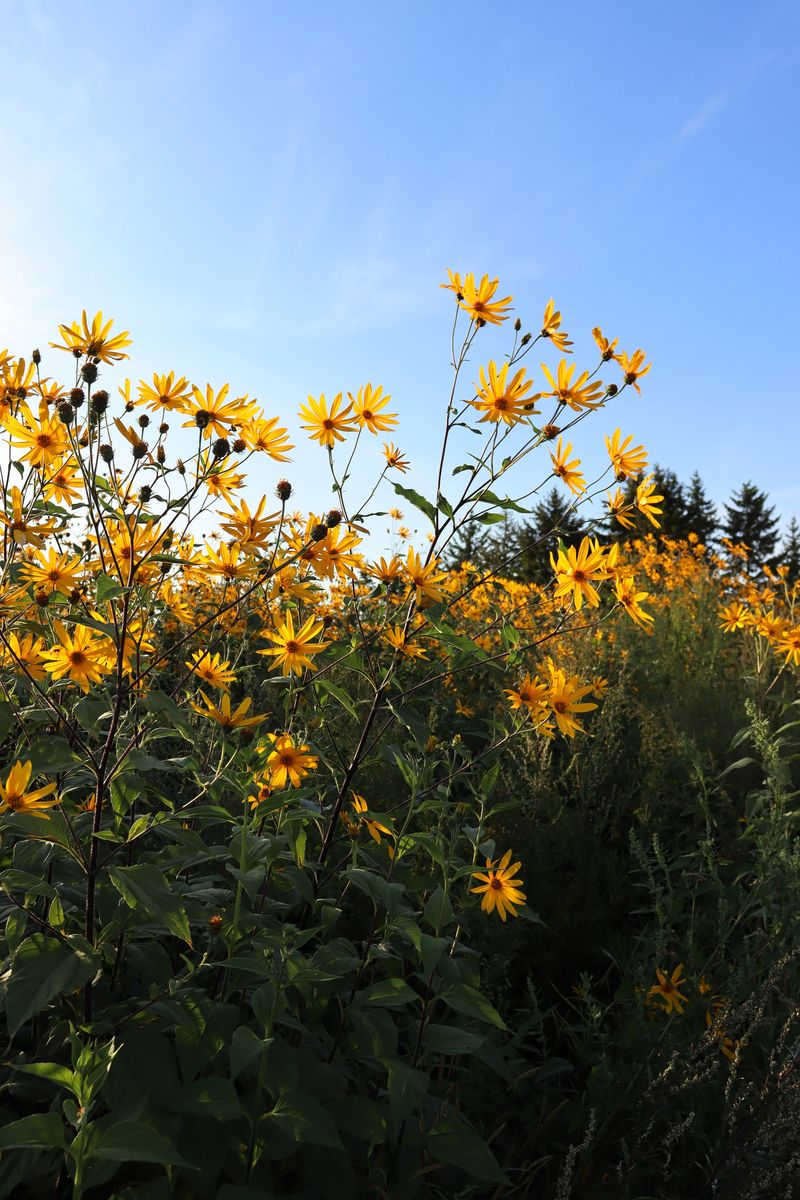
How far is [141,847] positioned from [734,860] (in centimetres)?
264

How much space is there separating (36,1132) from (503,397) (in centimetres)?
180

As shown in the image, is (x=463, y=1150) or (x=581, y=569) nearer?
(x=463, y=1150)

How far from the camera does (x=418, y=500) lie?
2.13 metres

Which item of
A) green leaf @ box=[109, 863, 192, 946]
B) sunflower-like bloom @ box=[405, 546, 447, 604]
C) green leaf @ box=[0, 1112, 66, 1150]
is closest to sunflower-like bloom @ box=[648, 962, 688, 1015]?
sunflower-like bloom @ box=[405, 546, 447, 604]

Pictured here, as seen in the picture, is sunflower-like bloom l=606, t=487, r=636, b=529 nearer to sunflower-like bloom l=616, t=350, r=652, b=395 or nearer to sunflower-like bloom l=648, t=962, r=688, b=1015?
sunflower-like bloom l=616, t=350, r=652, b=395

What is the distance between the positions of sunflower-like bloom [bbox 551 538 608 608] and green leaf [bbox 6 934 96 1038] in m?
1.38

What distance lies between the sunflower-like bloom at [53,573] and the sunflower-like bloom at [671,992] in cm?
210

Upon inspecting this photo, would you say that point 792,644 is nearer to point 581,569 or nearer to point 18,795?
point 581,569

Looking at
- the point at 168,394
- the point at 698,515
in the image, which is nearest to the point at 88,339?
the point at 168,394

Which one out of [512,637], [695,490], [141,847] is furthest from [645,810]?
[695,490]

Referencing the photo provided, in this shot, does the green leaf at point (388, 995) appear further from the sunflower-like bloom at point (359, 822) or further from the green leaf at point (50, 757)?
the green leaf at point (50, 757)

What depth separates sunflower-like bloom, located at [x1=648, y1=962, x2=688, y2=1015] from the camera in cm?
256

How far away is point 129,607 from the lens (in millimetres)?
1675

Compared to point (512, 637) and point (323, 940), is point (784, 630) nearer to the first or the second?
point (512, 637)
